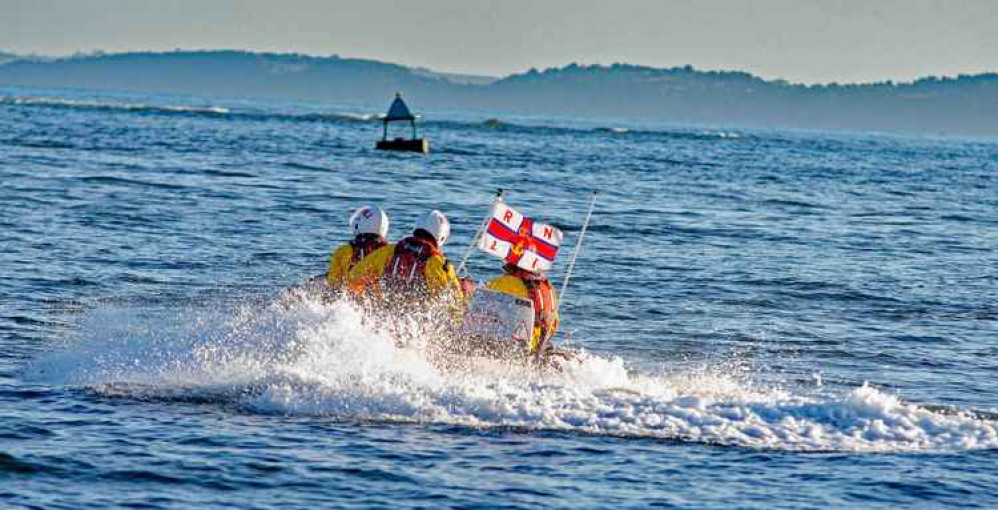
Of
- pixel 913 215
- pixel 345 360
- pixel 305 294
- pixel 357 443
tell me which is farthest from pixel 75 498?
pixel 913 215

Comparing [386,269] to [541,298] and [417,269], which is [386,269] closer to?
[417,269]

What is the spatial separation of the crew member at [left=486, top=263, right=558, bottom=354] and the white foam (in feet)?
1.19

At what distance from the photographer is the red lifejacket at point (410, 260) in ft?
49.6

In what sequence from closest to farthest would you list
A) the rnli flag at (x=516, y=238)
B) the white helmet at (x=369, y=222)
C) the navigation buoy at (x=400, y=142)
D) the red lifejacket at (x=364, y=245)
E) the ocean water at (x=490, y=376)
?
the ocean water at (x=490, y=376), the rnli flag at (x=516, y=238), the red lifejacket at (x=364, y=245), the white helmet at (x=369, y=222), the navigation buoy at (x=400, y=142)

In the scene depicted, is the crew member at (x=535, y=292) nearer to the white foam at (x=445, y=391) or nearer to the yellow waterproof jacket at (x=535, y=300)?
the yellow waterproof jacket at (x=535, y=300)

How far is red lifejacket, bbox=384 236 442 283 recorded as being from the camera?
1511 cm

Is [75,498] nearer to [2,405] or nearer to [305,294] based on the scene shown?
[2,405]

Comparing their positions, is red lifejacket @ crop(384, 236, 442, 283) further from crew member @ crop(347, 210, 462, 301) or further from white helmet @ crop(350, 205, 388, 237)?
white helmet @ crop(350, 205, 388, 237)

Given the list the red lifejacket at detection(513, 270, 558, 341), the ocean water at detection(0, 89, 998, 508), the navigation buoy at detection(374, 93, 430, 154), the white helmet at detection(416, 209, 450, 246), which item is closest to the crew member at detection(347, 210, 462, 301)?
the white helmet at detection(416, 209, 450, 246)

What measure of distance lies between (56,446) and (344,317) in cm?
356

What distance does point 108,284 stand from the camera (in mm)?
21766

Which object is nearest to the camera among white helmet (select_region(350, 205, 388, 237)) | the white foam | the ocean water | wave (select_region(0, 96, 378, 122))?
the ocean water

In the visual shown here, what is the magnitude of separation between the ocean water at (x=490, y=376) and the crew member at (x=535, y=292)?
0.43 meters

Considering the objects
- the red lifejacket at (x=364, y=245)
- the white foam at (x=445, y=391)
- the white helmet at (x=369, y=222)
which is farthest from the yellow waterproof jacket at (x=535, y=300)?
the white helmet at (x=369, y=222)
